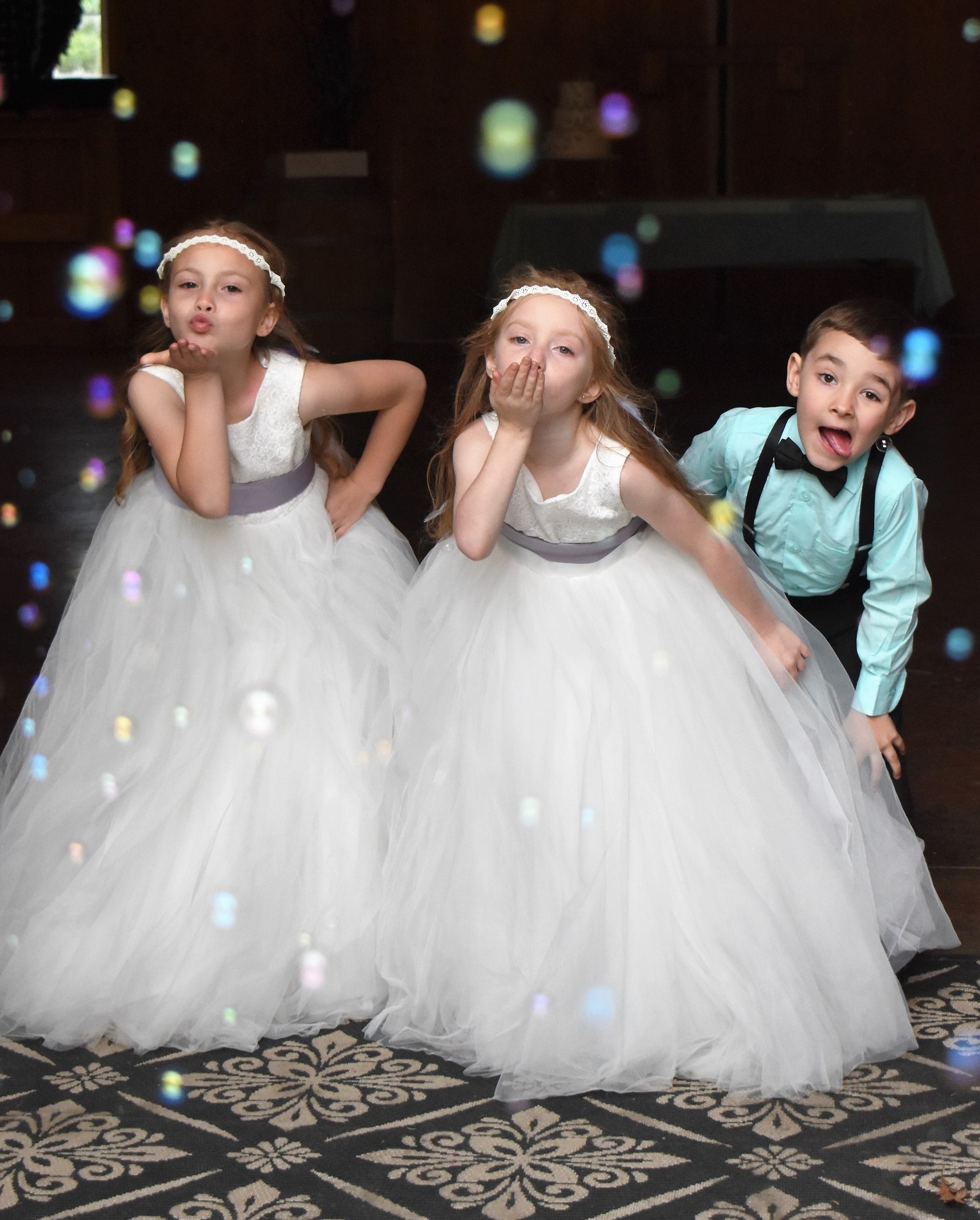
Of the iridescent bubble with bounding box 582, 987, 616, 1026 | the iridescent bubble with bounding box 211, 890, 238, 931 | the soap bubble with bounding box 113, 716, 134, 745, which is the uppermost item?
the soap bubble with bounding box 113, 716, 134, 745

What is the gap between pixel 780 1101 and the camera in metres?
1.65

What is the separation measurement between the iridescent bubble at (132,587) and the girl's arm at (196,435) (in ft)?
0.49

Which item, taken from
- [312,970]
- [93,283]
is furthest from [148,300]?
[312,970]

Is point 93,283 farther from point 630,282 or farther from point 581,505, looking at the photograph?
point 581,505

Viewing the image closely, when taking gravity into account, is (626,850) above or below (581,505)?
below

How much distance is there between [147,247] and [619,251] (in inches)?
123

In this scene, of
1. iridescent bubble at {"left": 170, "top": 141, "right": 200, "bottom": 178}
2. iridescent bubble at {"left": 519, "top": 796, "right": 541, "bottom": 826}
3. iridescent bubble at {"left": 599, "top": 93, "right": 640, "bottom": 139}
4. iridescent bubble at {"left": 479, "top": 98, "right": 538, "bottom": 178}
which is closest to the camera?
iridescent bubble at {"left": 519, "top": 796, "right": 541, "bottom": 826}

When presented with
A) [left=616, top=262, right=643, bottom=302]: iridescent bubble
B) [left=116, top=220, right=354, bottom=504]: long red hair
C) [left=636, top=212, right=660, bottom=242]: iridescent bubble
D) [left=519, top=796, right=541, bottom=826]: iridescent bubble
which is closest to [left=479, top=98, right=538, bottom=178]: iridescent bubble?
[left=616, top=262, right=643, bottom=302]: iridescent bubble

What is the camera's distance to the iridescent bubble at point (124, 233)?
28.0ft

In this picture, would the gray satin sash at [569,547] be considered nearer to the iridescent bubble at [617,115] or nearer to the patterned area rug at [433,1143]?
the patterned area rug at [433,1143]

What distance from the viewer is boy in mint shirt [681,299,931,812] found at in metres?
1.90

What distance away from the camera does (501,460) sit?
174 centimetres

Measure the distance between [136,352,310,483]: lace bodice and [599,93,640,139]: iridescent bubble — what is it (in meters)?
6.89

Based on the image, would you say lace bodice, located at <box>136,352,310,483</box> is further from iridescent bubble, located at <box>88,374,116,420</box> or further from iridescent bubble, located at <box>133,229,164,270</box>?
iridescent bubble, located at <box>133,229,164,270</box>
